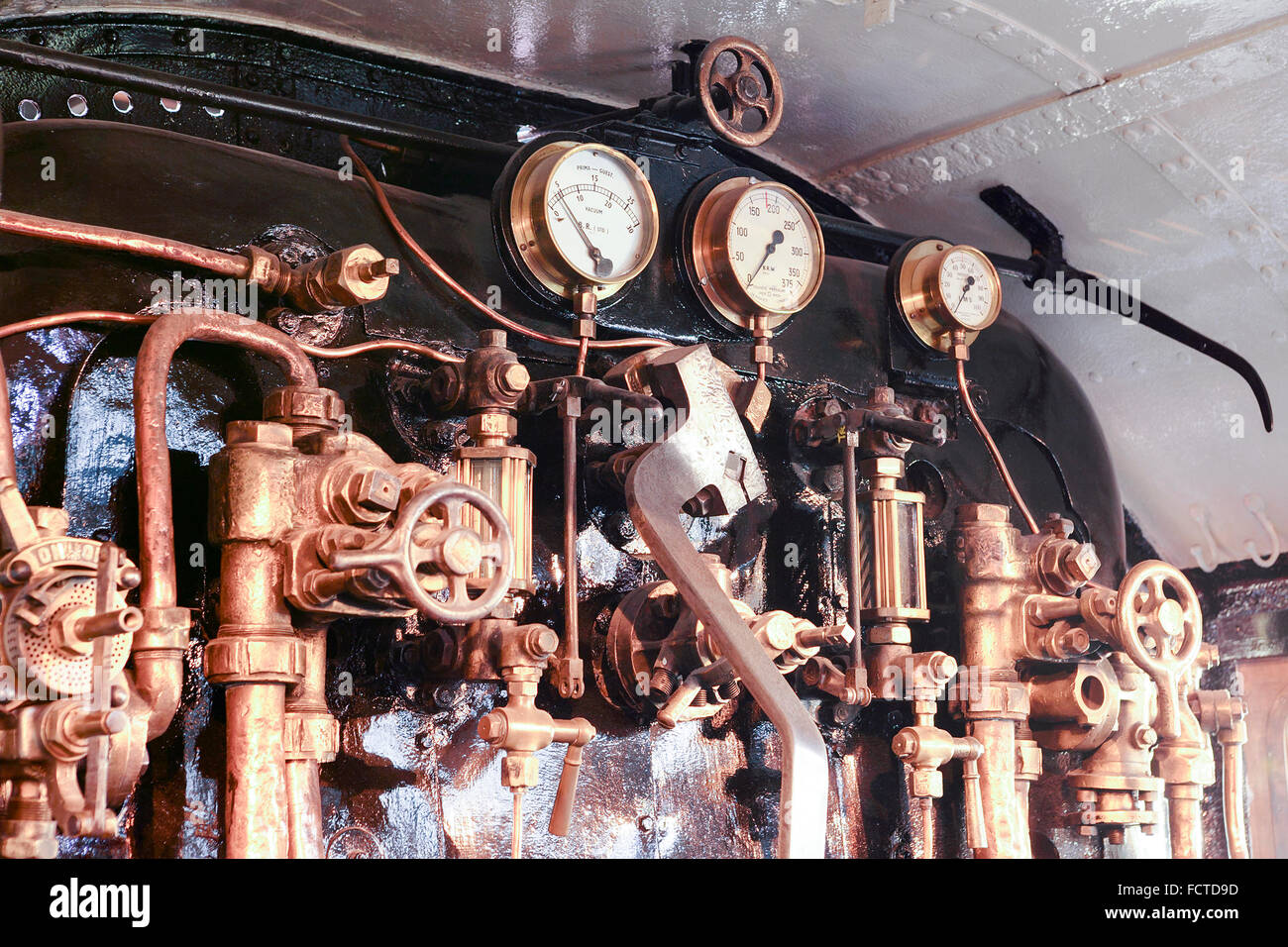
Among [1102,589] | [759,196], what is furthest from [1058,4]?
[1102,589]

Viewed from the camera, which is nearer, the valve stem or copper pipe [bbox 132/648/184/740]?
copper pipe [bbox 132/648/184/740]

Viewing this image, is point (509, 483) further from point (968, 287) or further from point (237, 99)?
point (968, 287)

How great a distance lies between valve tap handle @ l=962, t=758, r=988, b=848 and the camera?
2.14m

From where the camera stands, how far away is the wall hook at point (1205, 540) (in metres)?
2.77

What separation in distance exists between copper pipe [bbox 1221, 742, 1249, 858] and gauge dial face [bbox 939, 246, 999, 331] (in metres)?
0.86

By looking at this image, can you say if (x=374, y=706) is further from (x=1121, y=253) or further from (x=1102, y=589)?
(x=1121, y=253)

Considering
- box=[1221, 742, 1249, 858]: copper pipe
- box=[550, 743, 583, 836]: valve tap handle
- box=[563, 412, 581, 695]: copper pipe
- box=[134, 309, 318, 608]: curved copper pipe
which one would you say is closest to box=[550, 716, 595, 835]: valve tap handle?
box=[550, 743, 583, 836]: valve tap handle

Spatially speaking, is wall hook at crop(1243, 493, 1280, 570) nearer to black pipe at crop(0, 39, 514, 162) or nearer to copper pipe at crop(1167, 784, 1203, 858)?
copper pipe at crop(1167, 784, 1203, 858)

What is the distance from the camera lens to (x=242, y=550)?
63.1 inches

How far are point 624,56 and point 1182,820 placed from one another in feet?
→ 4.99

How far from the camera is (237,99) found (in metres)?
1.85

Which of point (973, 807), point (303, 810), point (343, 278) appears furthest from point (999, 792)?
point (343, 278)

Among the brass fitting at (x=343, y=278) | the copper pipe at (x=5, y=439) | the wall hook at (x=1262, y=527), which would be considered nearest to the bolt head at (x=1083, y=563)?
the wall hook at (x=1262, y=527)

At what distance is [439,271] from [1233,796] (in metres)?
1.64
